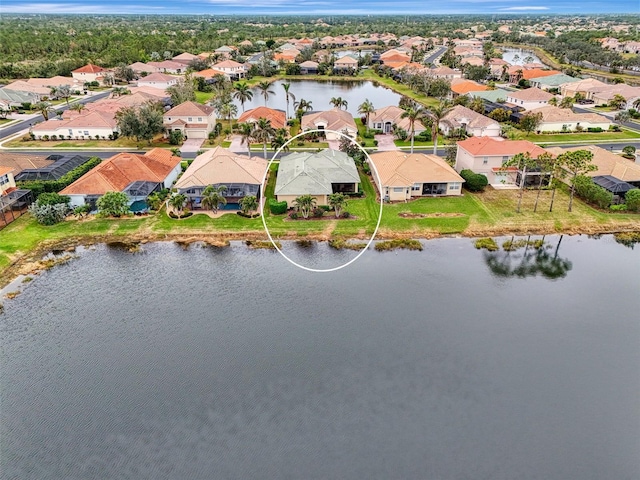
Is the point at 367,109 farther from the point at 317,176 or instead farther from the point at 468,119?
the point at 317,176

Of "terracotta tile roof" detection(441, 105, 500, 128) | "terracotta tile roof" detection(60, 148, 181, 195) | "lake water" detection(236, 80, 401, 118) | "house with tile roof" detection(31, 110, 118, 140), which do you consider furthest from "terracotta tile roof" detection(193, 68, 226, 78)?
"terracotta tile roof" detection(60, 148, 181, 195)

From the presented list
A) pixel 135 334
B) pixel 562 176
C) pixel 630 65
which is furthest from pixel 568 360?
pixel 630 65

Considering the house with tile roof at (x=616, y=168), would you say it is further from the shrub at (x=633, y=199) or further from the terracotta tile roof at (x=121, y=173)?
the terracotta tile roof at (x=121, y=173)

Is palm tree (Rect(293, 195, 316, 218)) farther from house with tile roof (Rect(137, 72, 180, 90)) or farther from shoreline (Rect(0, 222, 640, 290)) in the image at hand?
house with tile roof (Rect(137, 72, 180, 90))

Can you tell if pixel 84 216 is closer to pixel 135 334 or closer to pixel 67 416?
pixel 135 334

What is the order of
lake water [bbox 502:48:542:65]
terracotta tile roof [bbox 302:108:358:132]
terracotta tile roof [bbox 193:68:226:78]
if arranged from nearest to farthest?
terracotta tile roof [bbox 302:108:358:132] → terracotta tile roof [bbox 193:68:226:78] → lake water [bbox 502:48:542:65]

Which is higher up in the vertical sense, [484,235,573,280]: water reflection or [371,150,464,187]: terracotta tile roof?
[371,150,464,187]: terracotta tile roof

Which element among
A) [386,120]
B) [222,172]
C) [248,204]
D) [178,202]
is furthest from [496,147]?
[178,202]
